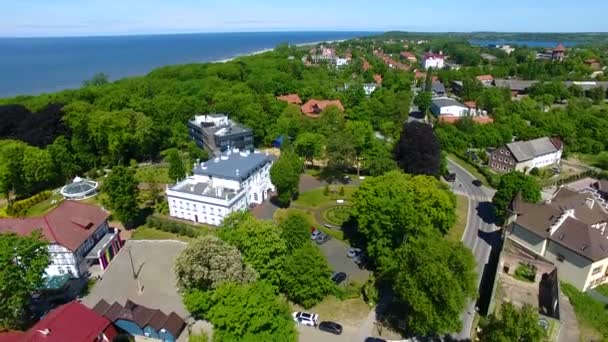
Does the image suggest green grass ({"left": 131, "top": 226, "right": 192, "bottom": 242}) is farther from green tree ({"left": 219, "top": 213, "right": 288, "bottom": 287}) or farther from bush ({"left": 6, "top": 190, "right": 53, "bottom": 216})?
bush ({"left": 6, "top": 190, "right": 53, "bottom": 216})

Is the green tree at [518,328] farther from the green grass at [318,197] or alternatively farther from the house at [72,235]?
the house at [72,235]

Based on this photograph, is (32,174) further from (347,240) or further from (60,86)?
(60,86)

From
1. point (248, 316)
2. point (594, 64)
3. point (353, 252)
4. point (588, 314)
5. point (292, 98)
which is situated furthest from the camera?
point (594, 64)

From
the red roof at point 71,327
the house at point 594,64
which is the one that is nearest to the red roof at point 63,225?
the red roof at point 71,327

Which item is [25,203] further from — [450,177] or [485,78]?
[485,78]

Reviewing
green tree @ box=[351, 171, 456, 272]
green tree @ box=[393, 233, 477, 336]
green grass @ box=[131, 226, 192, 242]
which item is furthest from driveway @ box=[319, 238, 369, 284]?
green grass @ box=[131, 226, 192, 242]

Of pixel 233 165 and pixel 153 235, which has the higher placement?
pixel 233 165

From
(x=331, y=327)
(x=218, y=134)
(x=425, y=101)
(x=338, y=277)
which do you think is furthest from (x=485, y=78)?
(x=331, y=327)

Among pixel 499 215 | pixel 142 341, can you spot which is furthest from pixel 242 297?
pixel 499 215
